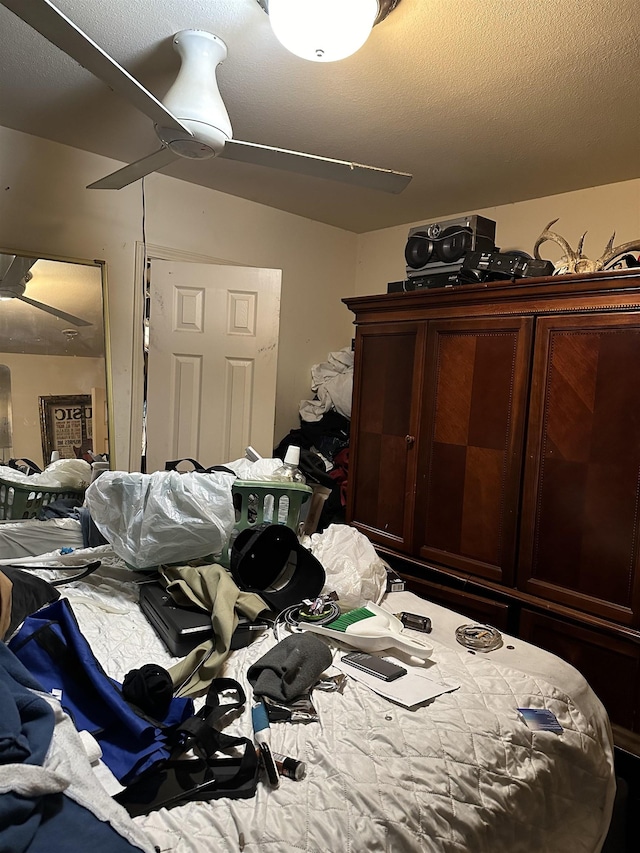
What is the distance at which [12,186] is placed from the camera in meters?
2.36

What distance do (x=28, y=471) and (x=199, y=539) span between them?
1.16m

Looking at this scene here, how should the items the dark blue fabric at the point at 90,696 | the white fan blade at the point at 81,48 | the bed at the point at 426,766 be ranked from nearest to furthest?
the bed at the point at 426,766, the dark blue fabric at the point at 90,696, the white fan blade at the point at 81,48

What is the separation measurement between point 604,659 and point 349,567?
104 centimetres

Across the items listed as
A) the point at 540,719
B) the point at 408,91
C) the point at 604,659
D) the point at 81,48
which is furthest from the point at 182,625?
the point at 408,91

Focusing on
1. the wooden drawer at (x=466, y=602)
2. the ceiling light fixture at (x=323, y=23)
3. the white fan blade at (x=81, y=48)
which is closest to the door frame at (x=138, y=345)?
the white fan blade at (x=81, y=48)

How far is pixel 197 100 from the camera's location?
1.62 m

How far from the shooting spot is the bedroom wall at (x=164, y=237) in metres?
2.42

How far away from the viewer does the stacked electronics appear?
7.28 ft

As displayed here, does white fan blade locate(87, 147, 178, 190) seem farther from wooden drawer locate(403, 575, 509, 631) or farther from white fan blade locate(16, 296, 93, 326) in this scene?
wooden drawer locate(403, 575, 509, 631)

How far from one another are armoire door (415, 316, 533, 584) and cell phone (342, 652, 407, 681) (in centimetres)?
109

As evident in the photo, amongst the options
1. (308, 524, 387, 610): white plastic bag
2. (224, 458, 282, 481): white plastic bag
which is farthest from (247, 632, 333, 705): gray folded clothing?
(224, 458, 282, 481): white plastic bag

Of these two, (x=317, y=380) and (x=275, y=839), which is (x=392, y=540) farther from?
(x=275, y=839)

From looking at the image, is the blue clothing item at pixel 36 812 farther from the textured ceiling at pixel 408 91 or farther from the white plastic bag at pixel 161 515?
the textured ceiling at pixel 408 91

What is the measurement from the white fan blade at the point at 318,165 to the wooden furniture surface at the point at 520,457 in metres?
0.63
